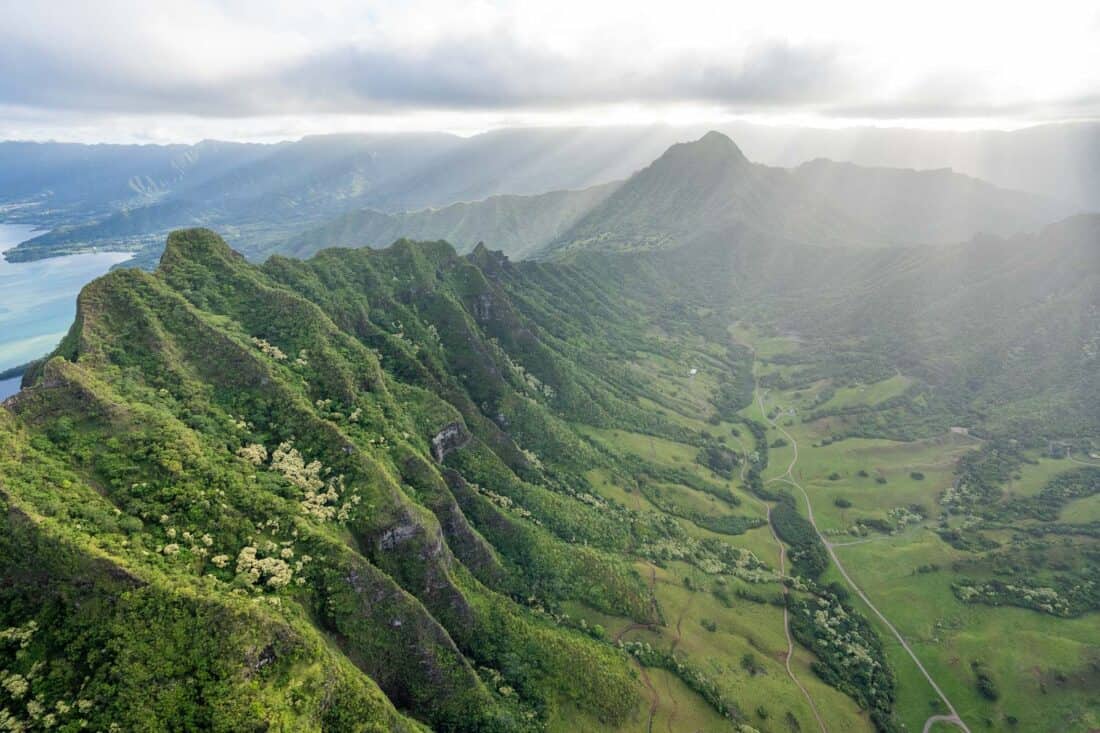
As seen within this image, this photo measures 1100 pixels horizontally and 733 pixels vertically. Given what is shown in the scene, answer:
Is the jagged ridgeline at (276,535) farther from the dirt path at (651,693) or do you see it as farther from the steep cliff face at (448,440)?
the dirt path at (651,693)

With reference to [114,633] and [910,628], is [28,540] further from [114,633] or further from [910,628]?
[910,628]

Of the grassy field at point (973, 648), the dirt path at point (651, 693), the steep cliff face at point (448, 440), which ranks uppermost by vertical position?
the steep cliff face at point (448, 440)

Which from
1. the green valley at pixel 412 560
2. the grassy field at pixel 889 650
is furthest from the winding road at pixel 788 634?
the grassy field at pixel 889 650

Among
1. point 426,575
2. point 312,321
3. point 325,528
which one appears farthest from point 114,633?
point 312,321

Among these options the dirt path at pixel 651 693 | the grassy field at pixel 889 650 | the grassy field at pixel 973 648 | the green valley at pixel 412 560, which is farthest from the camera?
the grassy field at pixel 973 648

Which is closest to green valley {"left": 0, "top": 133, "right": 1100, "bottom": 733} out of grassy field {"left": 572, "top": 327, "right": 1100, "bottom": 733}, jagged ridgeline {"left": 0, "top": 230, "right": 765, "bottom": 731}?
jagged ridgeline {"left": 0, "top": 230, "right": 765, "bottom": 731}

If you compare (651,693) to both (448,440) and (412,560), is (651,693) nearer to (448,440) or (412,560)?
(412,560)

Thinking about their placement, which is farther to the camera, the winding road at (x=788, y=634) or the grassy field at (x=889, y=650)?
the winding road at (x=788, y=634)

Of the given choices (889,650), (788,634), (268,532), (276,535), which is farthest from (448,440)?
(889,650)
